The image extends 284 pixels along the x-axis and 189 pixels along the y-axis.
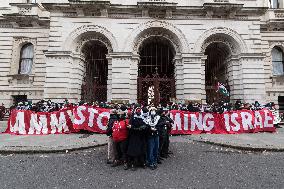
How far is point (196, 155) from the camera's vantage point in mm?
8461

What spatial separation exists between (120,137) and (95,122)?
6516 mm

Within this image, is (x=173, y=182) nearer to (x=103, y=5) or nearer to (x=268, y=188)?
(x=268, y=188)

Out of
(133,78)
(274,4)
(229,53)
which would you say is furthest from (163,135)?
(274,4)

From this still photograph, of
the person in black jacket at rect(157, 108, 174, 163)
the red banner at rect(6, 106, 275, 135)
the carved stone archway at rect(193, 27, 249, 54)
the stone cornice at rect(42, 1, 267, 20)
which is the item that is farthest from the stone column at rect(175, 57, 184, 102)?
the person in black jacket at rect(157, 108, 174, 163)

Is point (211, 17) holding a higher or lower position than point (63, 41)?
higher

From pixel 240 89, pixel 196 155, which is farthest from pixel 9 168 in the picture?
pixel 240 89

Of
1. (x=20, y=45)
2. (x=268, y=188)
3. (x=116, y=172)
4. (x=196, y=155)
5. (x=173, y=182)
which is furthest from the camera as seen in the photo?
(x=20, y=45)

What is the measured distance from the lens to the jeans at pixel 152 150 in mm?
7200

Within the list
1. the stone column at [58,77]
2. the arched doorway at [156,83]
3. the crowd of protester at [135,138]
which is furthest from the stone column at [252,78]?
the crowd of protester at [135,138]

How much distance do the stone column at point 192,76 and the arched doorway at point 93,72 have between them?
635 centimetres

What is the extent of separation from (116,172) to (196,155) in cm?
316

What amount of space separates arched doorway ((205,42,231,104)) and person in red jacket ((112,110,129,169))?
45.6 ft

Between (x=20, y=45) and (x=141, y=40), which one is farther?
(x=20, y=45)

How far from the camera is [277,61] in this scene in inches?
976
